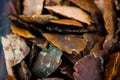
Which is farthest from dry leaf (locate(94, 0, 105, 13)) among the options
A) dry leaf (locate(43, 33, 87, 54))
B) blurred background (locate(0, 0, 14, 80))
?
blurred background (locate(0, 0, 14, 80))

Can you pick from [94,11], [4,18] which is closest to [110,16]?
[94,11]

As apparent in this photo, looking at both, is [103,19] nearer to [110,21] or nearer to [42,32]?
[110,21]

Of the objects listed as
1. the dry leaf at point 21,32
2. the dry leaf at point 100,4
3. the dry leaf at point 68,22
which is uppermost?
the dry leaf at point 100,4

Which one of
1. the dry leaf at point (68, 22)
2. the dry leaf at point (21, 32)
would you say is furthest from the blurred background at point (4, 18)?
the dry leaf at point (68, 22)

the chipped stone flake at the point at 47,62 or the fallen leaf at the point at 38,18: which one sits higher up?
the fallen leaf at the point at 38,18

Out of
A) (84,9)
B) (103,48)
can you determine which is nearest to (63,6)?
(84,9)

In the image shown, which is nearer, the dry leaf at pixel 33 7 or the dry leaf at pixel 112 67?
the dry leaf at pixel 112 67

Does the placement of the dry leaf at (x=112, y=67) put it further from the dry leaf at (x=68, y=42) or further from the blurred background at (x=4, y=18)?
the blurred background at (x=4, y=18)
